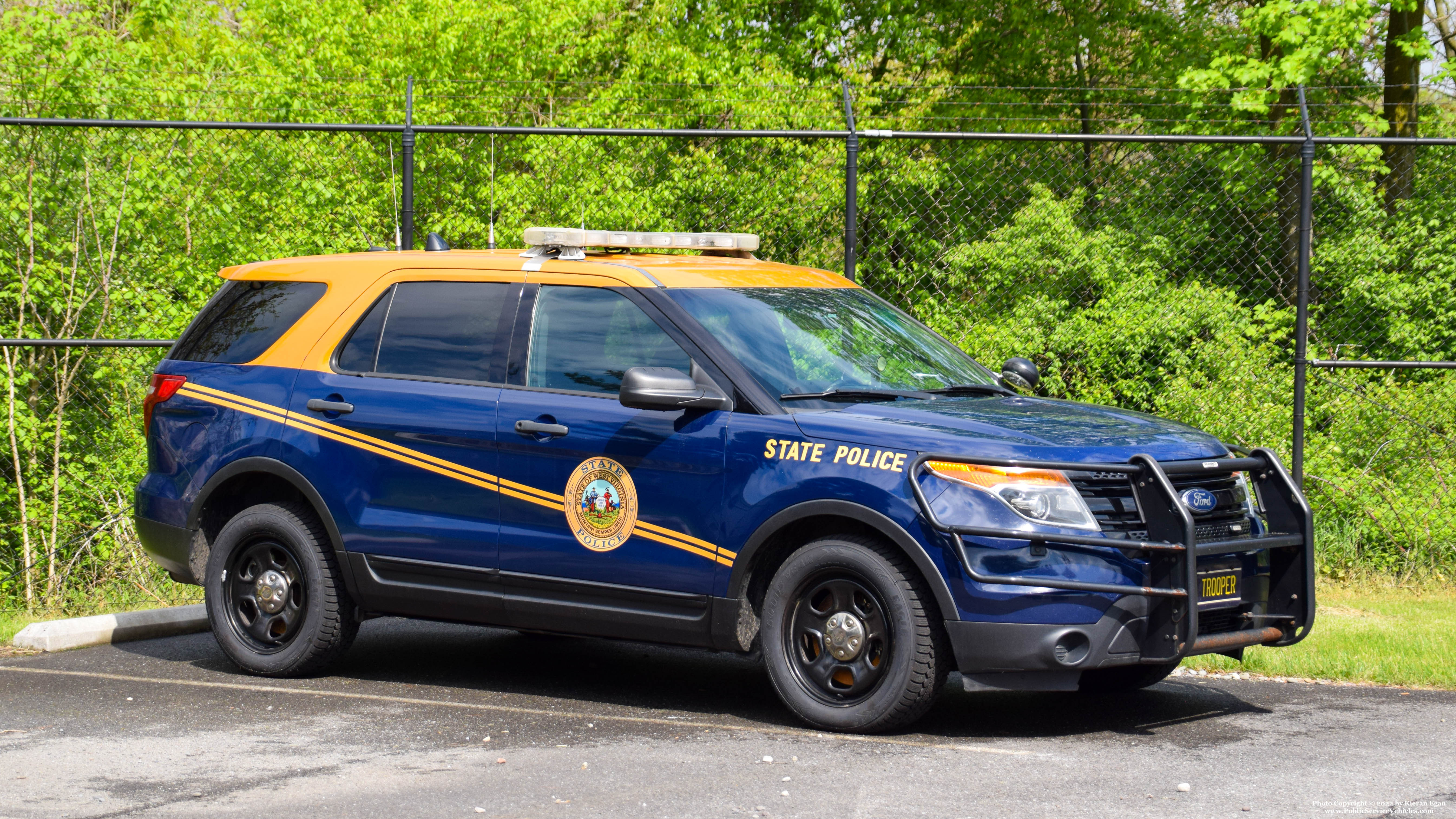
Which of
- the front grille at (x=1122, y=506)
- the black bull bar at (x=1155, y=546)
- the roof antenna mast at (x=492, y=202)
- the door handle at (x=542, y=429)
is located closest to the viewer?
the black bull bar at (x=1155, y=546)

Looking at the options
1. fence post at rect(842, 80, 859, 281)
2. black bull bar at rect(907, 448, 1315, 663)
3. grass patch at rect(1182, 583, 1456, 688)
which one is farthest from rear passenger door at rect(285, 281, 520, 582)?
grass patch at rect(1182, 583, 1456, 688)

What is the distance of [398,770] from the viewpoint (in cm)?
532

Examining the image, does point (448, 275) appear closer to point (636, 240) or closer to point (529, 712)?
point (636, 240)

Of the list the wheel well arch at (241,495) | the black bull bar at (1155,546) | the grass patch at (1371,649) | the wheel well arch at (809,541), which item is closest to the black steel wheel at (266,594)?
the wheel well arch at (241,495)

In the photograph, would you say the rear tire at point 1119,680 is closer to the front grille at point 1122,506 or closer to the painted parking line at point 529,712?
the front grille at point 1122,506

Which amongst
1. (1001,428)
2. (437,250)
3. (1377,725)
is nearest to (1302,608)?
(1377,725)

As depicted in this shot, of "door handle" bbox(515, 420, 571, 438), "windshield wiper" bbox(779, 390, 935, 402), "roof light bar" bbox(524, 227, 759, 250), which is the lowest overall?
"door handle" bbox(515, 420, 571, 438)

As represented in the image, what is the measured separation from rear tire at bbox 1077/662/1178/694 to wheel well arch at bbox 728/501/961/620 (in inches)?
55.4

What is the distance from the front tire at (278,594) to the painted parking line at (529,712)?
0.19 meters

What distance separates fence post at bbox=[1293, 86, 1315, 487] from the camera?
948cm

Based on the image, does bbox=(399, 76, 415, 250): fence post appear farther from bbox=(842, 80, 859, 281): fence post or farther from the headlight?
the headlight

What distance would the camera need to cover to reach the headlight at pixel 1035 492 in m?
5.51

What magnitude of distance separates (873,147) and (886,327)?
803 cm

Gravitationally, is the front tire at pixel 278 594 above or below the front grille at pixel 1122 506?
below
